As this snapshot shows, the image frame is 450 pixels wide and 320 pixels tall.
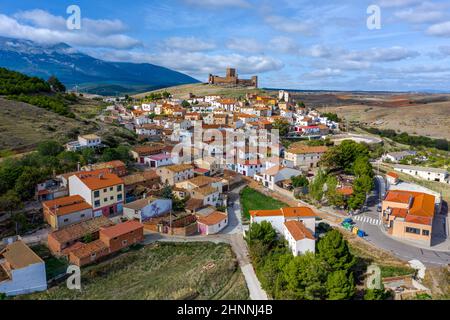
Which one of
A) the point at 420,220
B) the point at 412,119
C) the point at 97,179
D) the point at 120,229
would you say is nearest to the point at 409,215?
the point at 420,220

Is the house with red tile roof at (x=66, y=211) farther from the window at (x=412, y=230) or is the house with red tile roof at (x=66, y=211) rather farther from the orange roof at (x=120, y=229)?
the window at (x=412, y=230)

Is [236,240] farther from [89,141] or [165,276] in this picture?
[89,141]

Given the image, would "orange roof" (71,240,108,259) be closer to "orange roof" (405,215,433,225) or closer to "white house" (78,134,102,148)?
"orange roof" (405,215,433,225)

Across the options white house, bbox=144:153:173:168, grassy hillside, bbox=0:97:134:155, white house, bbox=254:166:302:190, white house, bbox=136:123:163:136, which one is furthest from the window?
white house, bbox=136:123:163:136
